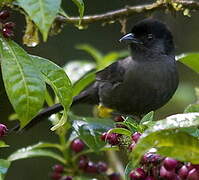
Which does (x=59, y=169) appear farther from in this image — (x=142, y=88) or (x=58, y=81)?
(x=142, y=88)

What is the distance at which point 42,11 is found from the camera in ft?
6.37

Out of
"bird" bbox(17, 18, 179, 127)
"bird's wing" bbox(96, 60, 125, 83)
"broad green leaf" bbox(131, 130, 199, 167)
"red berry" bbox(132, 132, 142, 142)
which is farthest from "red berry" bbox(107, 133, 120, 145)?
"bird's wing" bbox(96, 60, 125, 83)

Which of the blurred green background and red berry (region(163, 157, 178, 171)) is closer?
red berry (region(163, 157, 178, 171))

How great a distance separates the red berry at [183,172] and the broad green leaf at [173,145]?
0.08 ft

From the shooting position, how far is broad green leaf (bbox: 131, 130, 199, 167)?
1669 mm

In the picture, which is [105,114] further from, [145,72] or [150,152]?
[150,152]

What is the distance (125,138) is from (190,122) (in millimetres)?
455

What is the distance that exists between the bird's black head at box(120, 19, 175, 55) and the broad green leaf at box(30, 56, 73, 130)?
2.55 meters

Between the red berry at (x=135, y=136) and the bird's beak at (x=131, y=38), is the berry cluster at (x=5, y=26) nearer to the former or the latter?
the red berry at (x=135, y=136)

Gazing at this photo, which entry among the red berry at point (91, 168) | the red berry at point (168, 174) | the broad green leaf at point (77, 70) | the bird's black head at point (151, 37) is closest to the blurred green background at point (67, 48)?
the bird's black head at point (151, 37)

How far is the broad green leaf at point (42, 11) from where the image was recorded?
1909 mm

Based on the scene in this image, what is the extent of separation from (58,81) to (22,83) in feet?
0.65

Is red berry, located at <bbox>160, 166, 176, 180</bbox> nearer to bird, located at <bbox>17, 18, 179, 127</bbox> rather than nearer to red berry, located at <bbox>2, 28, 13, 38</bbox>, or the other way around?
red berry, located at <bbox>2, 28, 13, 38</bbox>

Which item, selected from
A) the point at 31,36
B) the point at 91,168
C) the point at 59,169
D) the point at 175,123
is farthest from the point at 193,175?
the point at 59,169
